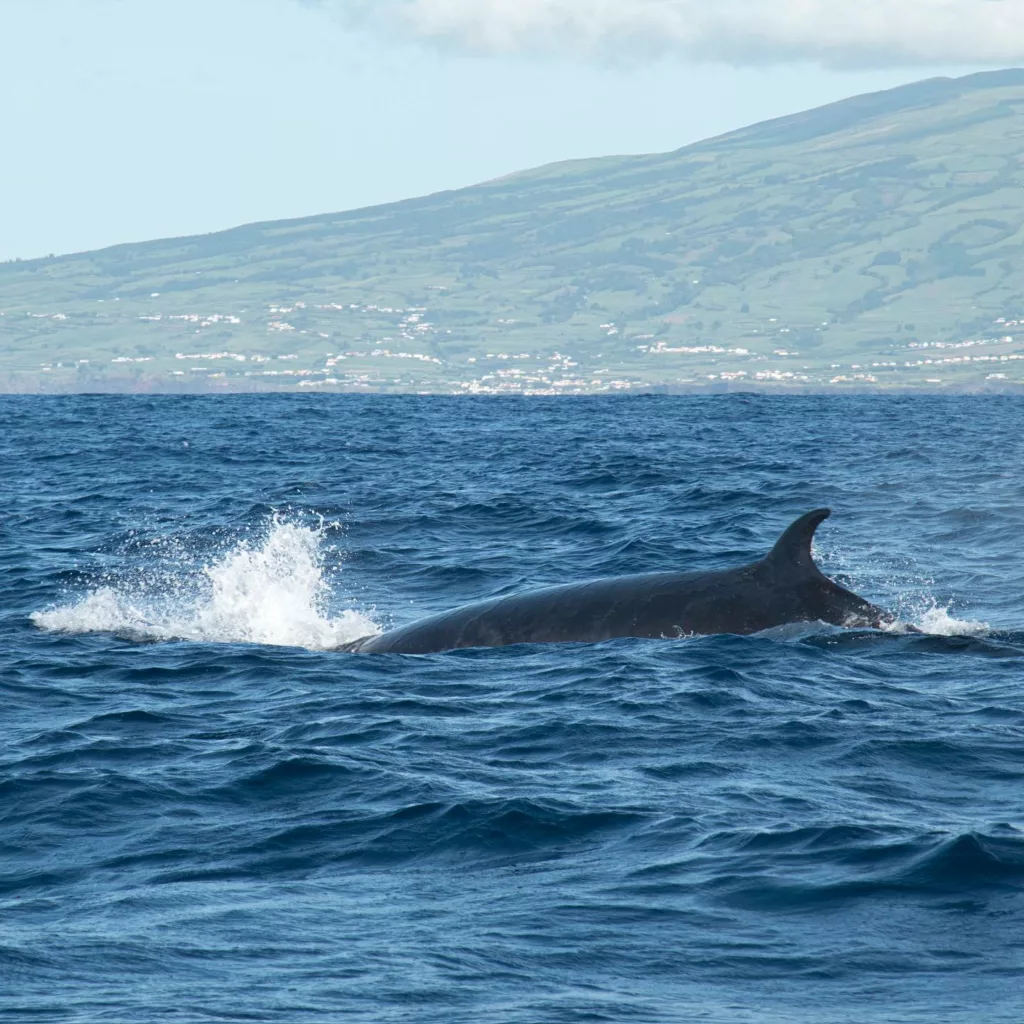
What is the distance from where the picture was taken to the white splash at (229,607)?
20.1 metres

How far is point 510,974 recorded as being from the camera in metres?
8.55

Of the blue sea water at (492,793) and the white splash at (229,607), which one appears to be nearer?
the blue sea water at (492,793)

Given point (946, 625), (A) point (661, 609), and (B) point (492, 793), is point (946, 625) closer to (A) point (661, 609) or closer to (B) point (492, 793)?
(A) point (661, 609)

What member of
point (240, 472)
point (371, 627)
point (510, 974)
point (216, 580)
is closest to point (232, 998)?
point (510, 974)

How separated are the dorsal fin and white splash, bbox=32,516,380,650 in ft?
17.7

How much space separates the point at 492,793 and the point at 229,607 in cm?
1041

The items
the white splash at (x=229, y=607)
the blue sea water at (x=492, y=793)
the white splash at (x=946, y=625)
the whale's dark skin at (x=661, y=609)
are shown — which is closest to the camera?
the blue sea water at (x=492, y=793)

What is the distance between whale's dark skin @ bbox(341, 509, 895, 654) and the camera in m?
17.2

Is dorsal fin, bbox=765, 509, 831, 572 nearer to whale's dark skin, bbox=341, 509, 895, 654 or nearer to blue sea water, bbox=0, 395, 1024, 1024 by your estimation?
whale's dark skin, bbox=341, 509, 895, 654

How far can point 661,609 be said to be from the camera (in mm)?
17688

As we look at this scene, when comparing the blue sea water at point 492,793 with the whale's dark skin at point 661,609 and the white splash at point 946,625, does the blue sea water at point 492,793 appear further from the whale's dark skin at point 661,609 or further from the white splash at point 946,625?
the whale's dark skin at point 661,609

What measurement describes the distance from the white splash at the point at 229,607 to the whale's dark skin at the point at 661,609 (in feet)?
5.39

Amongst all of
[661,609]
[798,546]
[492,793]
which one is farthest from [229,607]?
[492,793]

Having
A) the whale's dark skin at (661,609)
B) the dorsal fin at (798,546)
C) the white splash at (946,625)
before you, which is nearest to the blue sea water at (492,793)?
the white splash at (946,625)
